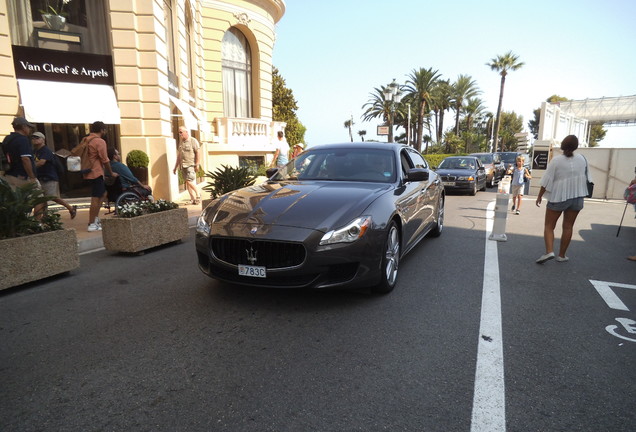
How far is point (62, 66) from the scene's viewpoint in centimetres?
1081

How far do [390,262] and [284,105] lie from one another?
3766cm

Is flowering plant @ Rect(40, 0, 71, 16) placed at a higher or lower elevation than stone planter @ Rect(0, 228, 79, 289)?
higher

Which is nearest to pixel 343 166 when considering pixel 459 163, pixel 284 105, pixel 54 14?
pixel 54 14

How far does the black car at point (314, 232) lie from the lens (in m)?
3.57

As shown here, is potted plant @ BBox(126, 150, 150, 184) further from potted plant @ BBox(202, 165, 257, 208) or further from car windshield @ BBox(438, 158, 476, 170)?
car windshield @ BBox(438, 158, 476, 170)

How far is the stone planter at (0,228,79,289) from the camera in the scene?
14.6 feet

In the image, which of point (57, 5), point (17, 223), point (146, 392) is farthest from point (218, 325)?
point (57, 5)

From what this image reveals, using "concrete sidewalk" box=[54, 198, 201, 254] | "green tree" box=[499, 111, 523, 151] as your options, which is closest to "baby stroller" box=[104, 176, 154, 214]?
"concrete sidewalk" box=[54, 198, 201, 254]

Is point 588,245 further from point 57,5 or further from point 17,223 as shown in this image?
point 57,5

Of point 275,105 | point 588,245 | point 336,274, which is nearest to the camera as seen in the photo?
point 336,274

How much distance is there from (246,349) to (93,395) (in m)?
0.99

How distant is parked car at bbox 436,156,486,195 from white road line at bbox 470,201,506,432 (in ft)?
36.7

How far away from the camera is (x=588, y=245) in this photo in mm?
6859

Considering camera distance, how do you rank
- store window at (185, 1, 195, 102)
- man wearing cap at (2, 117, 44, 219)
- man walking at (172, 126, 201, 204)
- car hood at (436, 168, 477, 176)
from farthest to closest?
store window at (185, 1, 195, 102)
car hood at (436, 168, 477, 176)
man walking at (172, 126, 201, 204)
man wearing cap at (2, 117, 44, 219)
